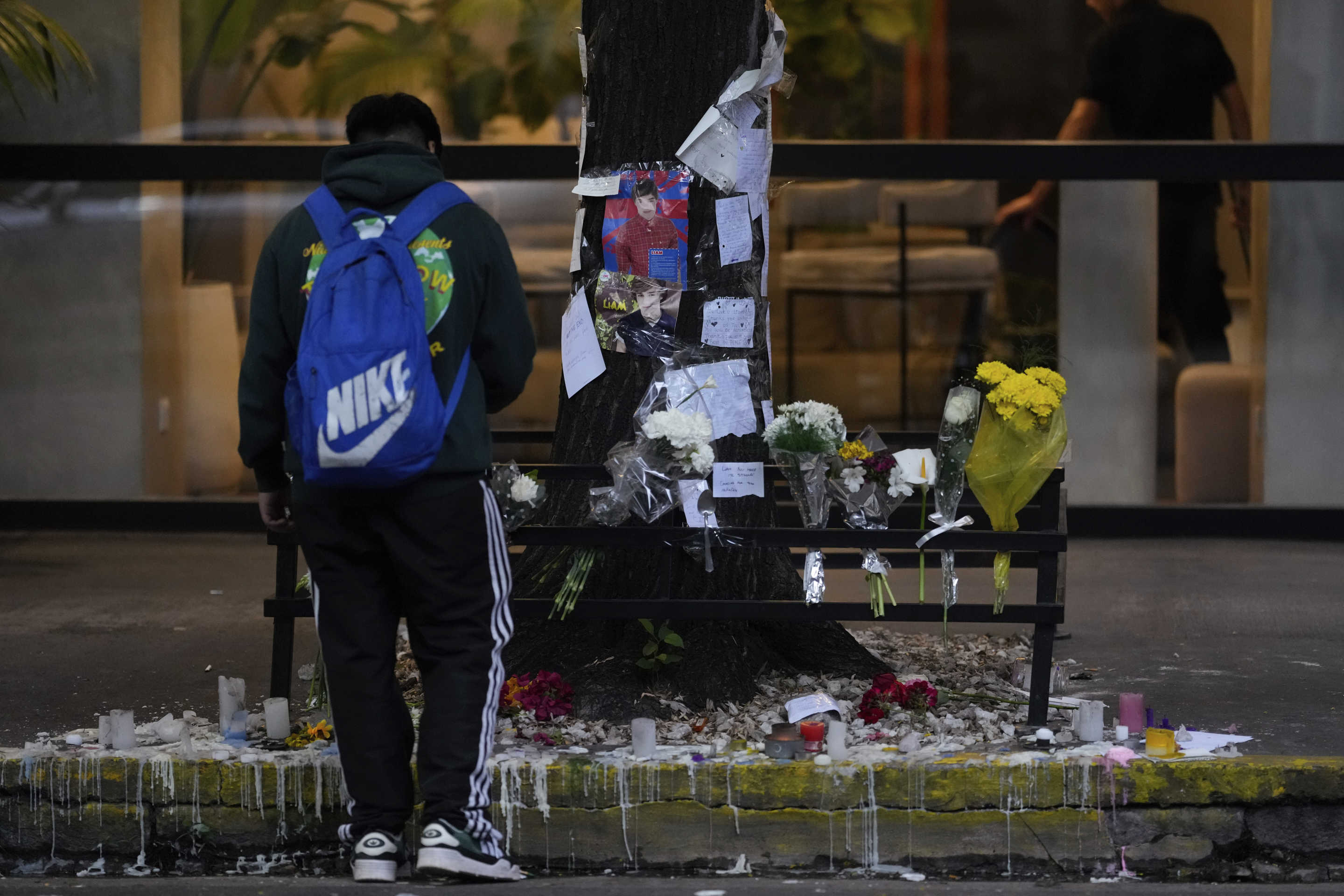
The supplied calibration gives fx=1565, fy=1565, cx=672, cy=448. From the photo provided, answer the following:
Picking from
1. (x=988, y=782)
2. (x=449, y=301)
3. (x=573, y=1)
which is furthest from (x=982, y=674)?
(x=573, y=1)

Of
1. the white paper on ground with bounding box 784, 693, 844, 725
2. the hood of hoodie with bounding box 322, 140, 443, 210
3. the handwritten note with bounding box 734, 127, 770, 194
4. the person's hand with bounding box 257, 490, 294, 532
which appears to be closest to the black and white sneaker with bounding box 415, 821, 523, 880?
the person's hand with bounding box 257, 490, 294, 532

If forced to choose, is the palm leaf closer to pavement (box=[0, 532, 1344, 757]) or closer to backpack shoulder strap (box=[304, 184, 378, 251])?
pavement (box=[0, 532, 1344, 757])

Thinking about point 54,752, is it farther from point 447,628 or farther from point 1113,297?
point 1113,297

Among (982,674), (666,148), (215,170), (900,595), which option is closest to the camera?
(666,148)

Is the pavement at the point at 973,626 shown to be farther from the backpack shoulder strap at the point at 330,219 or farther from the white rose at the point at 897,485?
the backpack shoulder strap at the point at 330,219

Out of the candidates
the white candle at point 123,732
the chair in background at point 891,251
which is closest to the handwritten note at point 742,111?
the white candle at point 123,732

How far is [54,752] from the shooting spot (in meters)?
4.41

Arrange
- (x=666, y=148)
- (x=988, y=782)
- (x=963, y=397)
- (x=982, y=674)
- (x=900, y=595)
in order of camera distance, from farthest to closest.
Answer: (x=900, y=595) < (x=982, y=674) < (x=666, y=148) < (x=963, y=397) < (x=988, y=782)

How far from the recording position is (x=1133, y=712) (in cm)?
456

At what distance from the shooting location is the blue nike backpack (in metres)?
3.62

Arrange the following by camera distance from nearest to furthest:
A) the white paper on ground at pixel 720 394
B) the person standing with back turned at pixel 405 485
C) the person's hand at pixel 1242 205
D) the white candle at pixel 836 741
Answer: the person standing with back turned at pixel 405 485 → the white candle at pixel 836 741 → the white paper on ground at pixel 720 394 → the person's hand at pixel 1242 205

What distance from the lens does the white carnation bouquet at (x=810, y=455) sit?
4520 mm

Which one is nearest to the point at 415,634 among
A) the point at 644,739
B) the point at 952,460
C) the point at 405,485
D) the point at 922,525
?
the point at 405,485

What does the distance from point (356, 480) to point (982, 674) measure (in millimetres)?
2623
